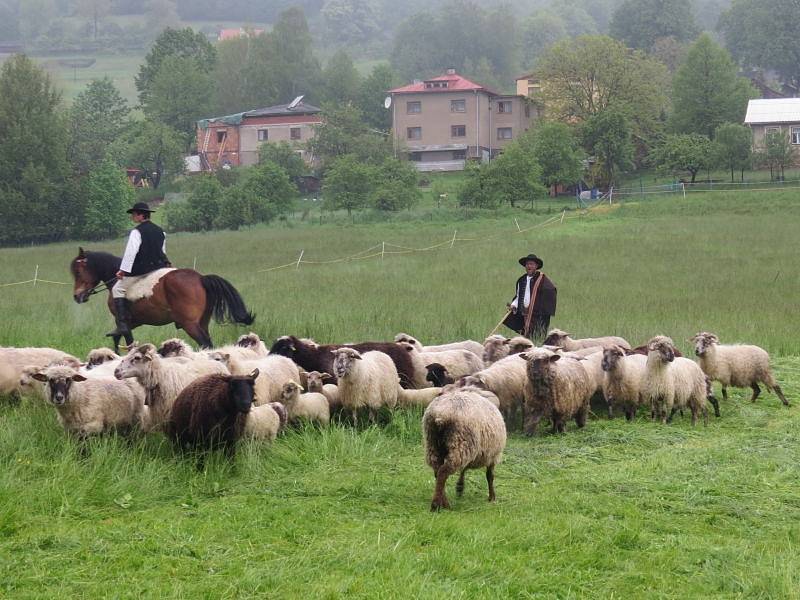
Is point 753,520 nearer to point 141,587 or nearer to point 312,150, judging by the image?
point 141,587

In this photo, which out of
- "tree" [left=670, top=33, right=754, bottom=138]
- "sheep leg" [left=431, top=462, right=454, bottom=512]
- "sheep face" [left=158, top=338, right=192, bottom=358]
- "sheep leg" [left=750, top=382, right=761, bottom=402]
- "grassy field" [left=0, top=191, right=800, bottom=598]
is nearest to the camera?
"grassy field" [left=0, top=191, right=800, bottom=598]

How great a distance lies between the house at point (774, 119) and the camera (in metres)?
76.1

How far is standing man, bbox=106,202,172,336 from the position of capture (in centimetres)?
1602

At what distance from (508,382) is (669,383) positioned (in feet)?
6.43

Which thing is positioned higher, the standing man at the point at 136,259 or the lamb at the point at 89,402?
the standing man at the point at 136,259

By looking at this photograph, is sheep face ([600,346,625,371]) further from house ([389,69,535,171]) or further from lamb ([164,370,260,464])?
house ([389,69,535,171])

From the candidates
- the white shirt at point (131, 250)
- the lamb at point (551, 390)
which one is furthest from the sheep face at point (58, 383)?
the white shirt at point (131, 250)

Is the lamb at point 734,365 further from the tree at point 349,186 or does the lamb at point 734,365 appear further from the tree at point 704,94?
the tree at point 704,94

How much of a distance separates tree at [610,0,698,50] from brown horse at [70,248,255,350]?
121086 millimetres

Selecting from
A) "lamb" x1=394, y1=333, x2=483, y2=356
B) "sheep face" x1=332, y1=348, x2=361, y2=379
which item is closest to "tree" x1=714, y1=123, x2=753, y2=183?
"lamb" x1=394, y1=333, x2=483, y2=356

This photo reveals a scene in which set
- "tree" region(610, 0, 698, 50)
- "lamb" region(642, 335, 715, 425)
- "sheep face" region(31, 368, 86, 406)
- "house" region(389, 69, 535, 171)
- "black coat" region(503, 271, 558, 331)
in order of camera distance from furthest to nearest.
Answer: "tree" region(610, 0, 698, 50) < "house" region(389, 69, 535, 171) < "black coat" region(503, 271, 558, 331) < "lamb" region(642, 335, 715, 425) < "sheep face" region(31, 368, 86, 406)

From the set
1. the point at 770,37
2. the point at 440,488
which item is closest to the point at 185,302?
the point at 440,488

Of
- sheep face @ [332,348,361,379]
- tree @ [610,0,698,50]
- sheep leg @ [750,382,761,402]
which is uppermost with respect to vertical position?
tree @ [610,0,698,50]

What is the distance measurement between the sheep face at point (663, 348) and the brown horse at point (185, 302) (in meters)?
6.40
